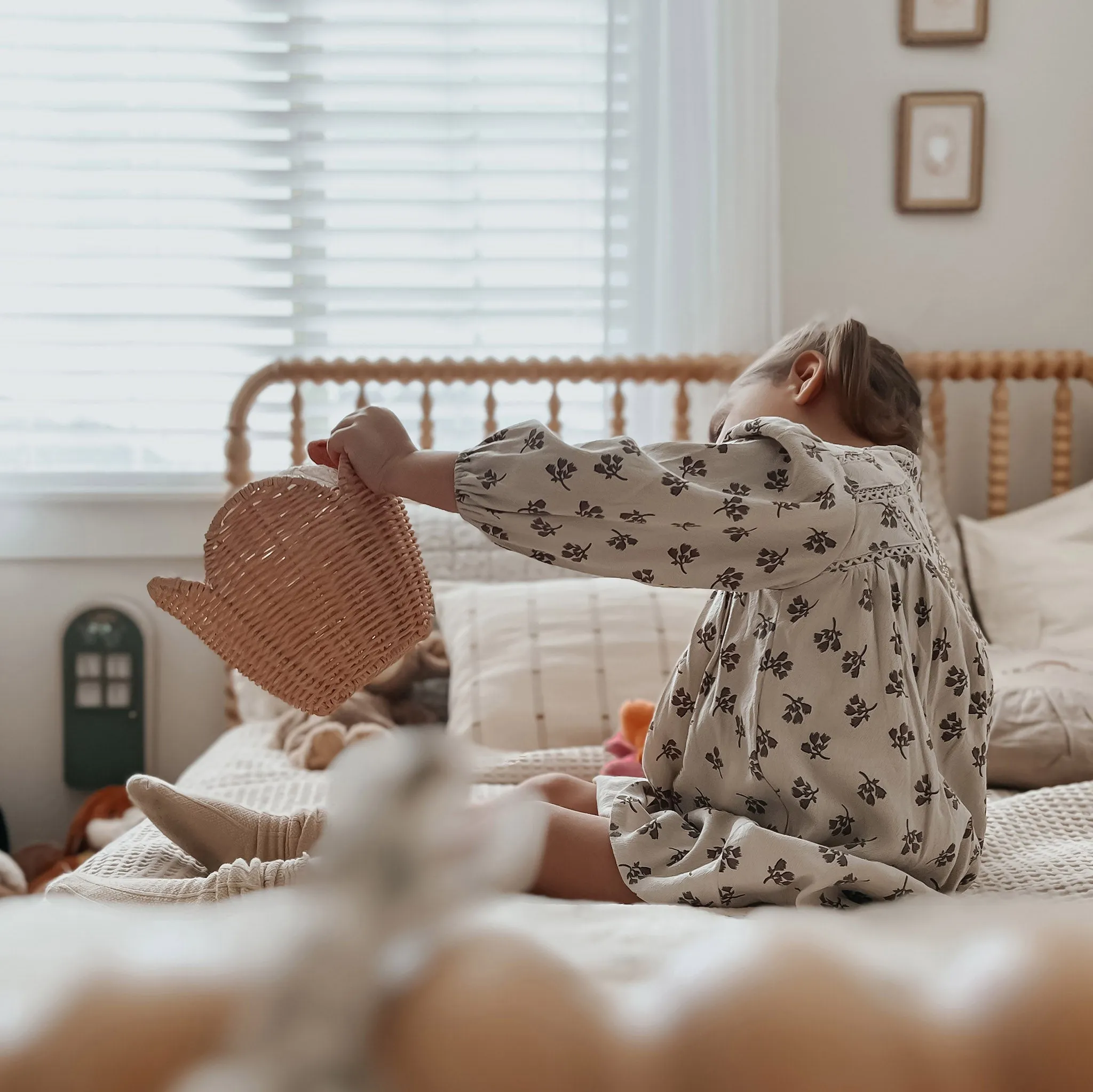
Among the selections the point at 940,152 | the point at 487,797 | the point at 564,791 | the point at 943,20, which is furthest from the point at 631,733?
the point at 943,20

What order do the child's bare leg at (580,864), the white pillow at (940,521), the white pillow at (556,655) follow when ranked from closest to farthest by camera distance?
the child's bare leg at (580,864) < the white pillow at (556,655) < the white pillow at (940,521)

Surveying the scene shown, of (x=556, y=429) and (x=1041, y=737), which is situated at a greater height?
(x=556, y=429)

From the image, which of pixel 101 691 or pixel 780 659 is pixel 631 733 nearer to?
pixel 780 659

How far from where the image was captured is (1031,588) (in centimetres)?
194

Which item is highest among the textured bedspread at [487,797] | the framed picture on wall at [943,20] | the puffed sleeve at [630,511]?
the framed picture on wall at [943,20]

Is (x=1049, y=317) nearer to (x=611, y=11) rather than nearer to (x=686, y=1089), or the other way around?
(x=611, y=11)

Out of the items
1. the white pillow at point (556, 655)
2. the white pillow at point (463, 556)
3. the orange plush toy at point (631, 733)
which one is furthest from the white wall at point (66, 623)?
the orange plush toy at point (631, 733)

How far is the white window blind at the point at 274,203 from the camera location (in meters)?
2.28

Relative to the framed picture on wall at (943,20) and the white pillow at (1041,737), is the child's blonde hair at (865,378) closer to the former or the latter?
the white pillow at (1041,737)

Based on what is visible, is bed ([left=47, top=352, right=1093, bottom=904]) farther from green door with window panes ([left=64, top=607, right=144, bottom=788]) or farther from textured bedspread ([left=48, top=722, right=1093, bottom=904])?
green door with window panes ([left=64, top=607, right=144, bottom=788])

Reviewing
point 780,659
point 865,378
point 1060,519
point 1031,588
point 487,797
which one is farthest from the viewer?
point 1060,519

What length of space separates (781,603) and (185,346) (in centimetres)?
174

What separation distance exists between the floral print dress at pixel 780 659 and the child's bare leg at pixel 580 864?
0.05 feet

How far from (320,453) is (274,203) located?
1.54 meters
